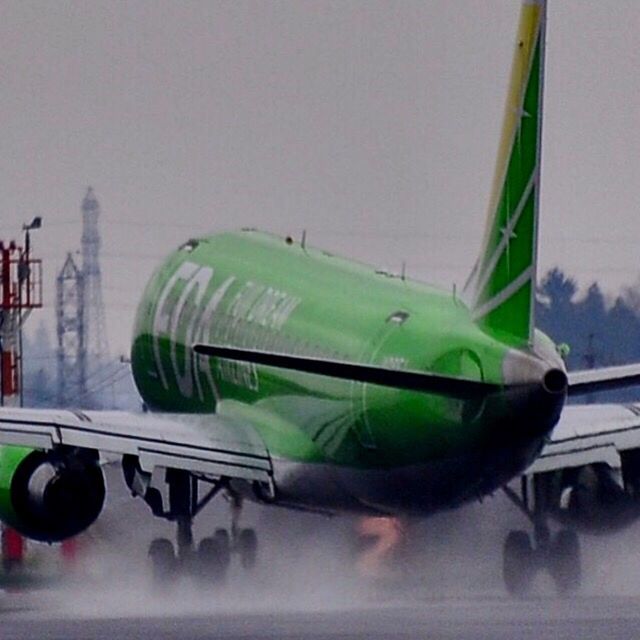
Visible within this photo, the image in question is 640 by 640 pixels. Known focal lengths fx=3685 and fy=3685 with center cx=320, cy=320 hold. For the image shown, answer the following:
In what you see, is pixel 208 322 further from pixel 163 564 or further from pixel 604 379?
pixel 604 379

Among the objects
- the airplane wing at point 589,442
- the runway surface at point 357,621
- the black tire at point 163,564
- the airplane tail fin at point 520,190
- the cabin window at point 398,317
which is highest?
the airplane tail fin at point 520,190

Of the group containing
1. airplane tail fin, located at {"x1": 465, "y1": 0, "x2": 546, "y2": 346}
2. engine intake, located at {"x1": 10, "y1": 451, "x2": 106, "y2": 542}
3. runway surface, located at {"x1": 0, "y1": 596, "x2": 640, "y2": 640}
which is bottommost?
runway surface, located at {"x1": 0, "y1": 596, "x2": 640, "y2": 640}

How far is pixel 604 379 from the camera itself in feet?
175

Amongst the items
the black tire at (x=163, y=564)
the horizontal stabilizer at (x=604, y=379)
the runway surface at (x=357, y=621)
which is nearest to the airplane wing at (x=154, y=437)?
the black tire at (x=163, y=564)

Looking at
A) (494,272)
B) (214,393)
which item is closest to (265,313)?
(214,393)

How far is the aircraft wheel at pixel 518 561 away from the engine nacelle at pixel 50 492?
22.4ft

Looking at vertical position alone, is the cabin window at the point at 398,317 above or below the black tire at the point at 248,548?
above

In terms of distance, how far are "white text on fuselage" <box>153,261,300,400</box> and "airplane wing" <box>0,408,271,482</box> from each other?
4.53ft

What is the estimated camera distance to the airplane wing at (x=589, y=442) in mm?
59906

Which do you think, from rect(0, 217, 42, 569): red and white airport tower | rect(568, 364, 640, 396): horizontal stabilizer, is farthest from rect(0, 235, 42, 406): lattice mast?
rect(568, 364, 640, 396): horizontal stabilizer

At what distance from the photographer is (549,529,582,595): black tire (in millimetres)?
60344

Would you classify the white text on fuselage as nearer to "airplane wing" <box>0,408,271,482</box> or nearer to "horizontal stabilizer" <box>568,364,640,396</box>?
"airplane wing" <box>0,408,271,482</box>

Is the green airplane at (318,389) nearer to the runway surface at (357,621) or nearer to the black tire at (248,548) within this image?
the black tire at (248,548)

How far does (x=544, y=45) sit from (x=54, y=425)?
36.1 feet
